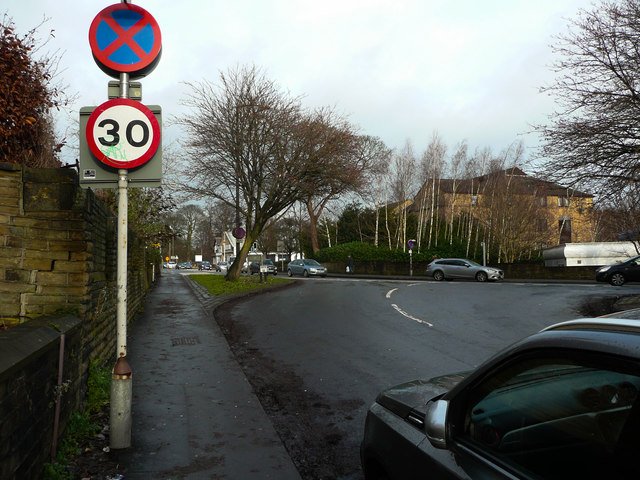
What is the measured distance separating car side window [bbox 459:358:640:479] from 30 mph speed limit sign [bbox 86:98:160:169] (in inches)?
141

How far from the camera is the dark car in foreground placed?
1457mm

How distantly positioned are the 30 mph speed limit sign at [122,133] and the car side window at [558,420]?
3.59m

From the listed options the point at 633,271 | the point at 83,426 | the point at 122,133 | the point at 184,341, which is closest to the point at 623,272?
the point at 633,271

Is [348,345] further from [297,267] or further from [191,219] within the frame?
[191,219]

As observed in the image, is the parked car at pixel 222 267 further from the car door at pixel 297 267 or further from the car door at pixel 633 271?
the car door at pixel 633 271

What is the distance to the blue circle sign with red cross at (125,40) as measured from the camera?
4.45m

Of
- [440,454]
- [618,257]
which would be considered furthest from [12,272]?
[618,257]

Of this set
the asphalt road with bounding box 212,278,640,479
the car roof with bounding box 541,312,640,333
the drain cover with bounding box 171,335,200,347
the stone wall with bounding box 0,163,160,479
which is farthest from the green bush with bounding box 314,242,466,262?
the car roof with bounding box 541,312,640,333

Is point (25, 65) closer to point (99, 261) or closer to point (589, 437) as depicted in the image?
point (99, 261)

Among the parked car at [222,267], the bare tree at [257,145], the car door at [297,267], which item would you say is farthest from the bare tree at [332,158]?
the parked car at [222,267]

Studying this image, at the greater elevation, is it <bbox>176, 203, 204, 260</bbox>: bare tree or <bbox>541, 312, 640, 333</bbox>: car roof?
<bbox>176, 203, 204, 260</bbox>: bare tree

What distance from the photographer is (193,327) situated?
11.3 metres

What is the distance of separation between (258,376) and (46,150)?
5525 mm

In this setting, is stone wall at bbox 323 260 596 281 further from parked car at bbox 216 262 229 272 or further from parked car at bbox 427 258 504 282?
parked car at bbox 216 262 229 272
